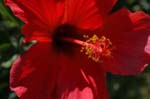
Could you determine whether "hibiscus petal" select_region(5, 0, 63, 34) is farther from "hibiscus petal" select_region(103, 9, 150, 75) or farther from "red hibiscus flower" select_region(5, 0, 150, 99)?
"hibiscus petal" select_region(103, 9, 150, 75)

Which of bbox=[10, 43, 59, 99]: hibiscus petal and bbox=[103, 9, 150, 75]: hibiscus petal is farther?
bbox=[103, 9, 150, 75]: hibiscus petal

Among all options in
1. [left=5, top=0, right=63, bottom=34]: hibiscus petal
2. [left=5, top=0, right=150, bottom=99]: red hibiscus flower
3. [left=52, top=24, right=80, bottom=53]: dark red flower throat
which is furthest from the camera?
[left=52, top=24, right=80, bottom=53]: dark red flower throat

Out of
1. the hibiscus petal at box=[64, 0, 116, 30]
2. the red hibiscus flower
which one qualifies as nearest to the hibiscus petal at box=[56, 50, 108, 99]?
the red hibiscus flower

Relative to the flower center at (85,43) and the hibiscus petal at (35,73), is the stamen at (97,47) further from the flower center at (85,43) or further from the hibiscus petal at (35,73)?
the hibiscus petal at (35,73)

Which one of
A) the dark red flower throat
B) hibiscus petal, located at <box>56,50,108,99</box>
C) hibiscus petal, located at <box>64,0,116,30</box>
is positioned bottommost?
hibiscus petal, located at <box>56,50,108,99</box>

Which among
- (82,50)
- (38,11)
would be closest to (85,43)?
(82,50)

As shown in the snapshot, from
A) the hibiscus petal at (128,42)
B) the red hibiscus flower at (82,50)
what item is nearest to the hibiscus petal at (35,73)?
the red hibiscus flower at (82,50)

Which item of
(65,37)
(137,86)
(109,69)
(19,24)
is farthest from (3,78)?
(137,86)
